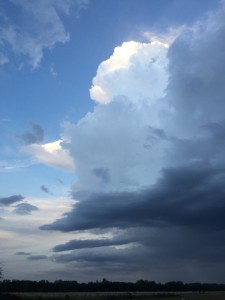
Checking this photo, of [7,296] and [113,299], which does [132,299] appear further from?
[7,296]

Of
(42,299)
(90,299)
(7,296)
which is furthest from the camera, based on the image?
(90,299)

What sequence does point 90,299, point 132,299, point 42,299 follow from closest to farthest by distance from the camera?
point 42,299 < point 90,299 < point 132,299

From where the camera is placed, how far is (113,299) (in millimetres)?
125062

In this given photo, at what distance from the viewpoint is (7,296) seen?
320ft

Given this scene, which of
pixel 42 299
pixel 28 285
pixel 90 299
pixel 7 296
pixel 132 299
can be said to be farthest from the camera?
pixel 28 285

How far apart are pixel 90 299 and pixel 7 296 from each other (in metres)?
25.0

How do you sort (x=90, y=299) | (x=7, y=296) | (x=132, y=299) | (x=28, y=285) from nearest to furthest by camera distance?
1. (x=7, y=296)
2. (x=90, y=299)
3. (x=132, y=299)
4. (x=28, y=285)

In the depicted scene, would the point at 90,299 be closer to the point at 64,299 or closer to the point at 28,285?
the point at 64,299

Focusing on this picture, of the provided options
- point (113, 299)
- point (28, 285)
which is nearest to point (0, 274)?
point (113, 299)

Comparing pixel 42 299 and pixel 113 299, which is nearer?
pixel 42 299

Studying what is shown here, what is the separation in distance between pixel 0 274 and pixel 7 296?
384 inches

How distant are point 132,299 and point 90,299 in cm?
1506

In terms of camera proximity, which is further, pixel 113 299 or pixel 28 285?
pixel 28 285

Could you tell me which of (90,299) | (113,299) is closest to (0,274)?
(90,299)
